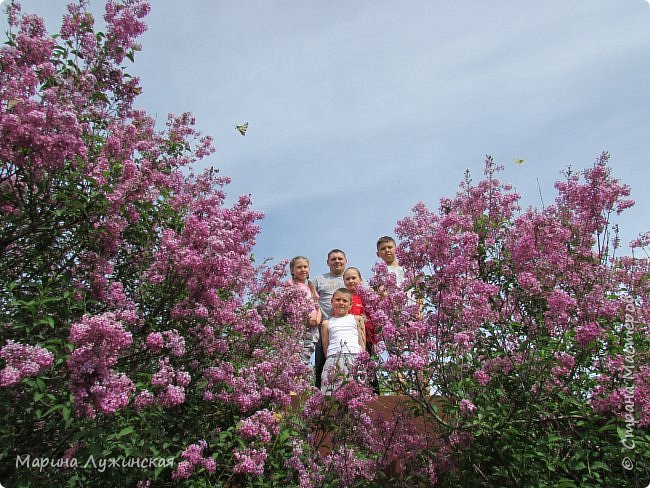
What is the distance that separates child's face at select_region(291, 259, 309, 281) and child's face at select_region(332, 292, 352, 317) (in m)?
0.87

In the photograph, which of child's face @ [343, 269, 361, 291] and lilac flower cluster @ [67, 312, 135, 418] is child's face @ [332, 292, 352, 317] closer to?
child's face @ [343, 269, 361, 291]

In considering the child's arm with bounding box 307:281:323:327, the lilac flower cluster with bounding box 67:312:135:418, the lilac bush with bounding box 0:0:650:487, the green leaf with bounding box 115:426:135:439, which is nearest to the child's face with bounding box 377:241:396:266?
the child's arm with bounding box 307:281:323:327

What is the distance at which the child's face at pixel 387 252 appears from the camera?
656cm

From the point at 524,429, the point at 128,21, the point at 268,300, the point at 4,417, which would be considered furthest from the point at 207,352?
the point at 128,21

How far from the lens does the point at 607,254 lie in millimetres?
4012

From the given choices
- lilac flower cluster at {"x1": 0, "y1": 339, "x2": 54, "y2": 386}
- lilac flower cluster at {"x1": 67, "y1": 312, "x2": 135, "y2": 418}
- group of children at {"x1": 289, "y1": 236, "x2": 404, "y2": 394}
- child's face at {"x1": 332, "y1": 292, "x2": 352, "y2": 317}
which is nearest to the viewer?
lilac flower cluster at {"x1": 0, "y1": 339, "x2": 54, "y2": 386}

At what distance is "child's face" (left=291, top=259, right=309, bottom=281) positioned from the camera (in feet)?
21.5

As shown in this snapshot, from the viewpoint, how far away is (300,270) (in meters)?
6.55

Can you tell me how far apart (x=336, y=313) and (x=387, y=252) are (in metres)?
1.29

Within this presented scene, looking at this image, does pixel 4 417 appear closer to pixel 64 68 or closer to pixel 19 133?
pixel 19 133

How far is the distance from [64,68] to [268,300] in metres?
Answer: 2.80

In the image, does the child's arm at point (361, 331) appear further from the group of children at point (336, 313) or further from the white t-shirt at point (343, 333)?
the white t-shirt at point (343, 333)

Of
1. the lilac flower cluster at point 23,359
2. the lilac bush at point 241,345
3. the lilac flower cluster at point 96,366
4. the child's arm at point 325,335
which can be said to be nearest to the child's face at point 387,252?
the child's arm at point 325,335

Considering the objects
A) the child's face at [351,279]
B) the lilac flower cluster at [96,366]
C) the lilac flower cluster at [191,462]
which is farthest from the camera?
the child's face at [351,279]
